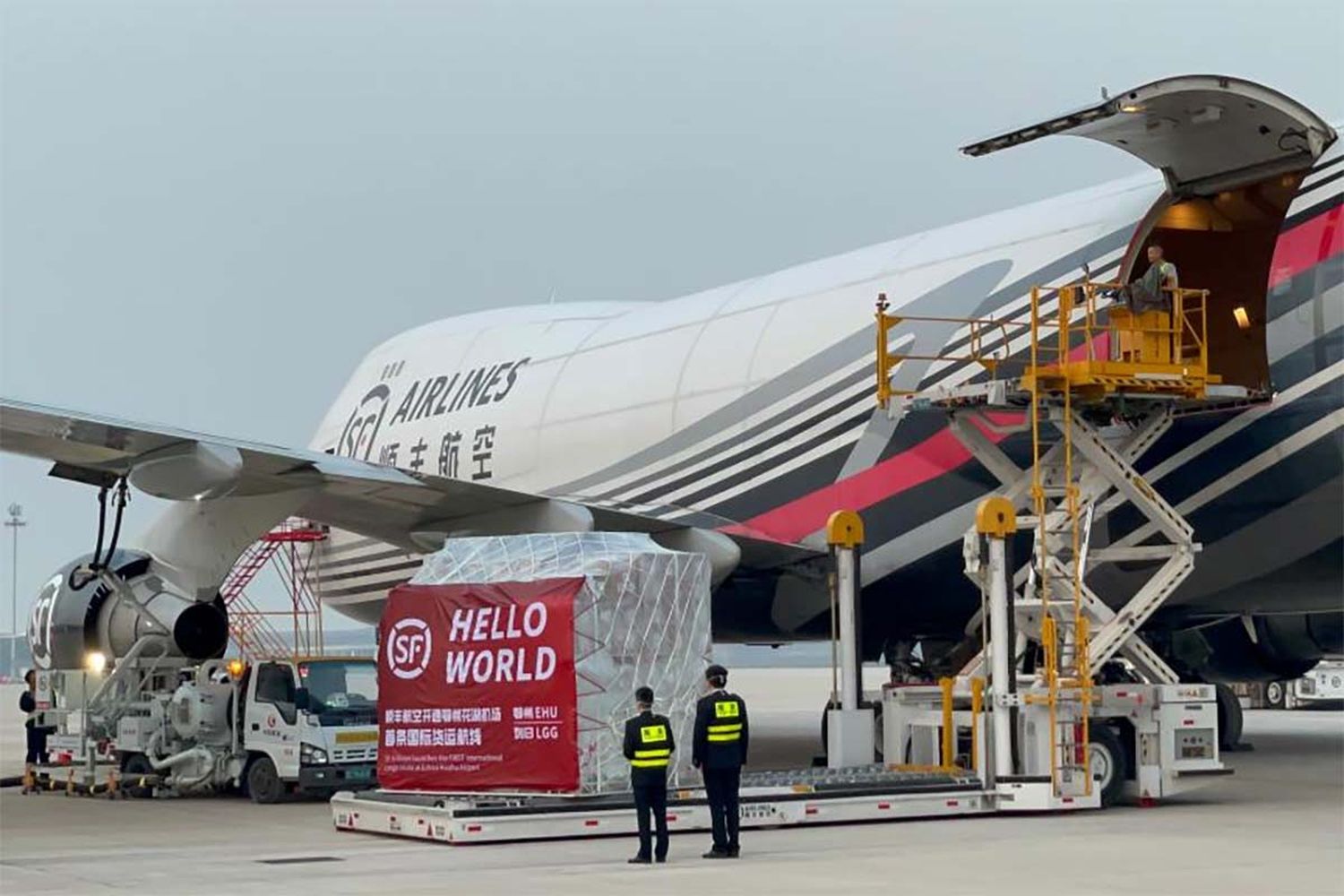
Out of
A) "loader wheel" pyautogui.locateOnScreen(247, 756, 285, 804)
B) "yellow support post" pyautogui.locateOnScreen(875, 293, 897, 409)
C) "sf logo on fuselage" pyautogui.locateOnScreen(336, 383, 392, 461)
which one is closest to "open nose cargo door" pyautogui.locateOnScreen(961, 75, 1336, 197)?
"yellow support post" pyautogui.locateOnScreen(875, 293, 897, 409)

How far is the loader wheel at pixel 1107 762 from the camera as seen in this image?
17891mm

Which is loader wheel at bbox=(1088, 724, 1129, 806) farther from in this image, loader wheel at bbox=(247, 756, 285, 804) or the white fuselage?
loader wheel at bbox=(247, 756, 285, 804)

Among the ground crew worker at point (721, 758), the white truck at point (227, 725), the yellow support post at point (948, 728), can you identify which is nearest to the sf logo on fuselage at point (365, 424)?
the white truck at point (227, 725)

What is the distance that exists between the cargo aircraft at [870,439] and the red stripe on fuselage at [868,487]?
0.08ft

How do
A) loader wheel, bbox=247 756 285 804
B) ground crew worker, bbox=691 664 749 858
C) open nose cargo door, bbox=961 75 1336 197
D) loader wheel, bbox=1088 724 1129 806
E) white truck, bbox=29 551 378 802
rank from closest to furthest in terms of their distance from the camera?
ground crew worker, bbox=691 664 749 858 < open nose cargo door, bbox=961 75 1336 197 < loader wheel, bbox=1088 724 1129 806 < white truck, bbox=29 551 378 802 < loader wheel, bbox=247 756 285 804

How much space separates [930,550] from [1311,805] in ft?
14.3

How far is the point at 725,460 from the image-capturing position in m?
22.8


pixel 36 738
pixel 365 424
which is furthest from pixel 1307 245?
pixel 365 424

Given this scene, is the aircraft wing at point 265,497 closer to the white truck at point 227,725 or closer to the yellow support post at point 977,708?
the white truck at point 227,725

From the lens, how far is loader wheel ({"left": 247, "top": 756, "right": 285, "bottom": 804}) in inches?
816

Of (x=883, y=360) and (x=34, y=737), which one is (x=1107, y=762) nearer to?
(x=883, y=360)

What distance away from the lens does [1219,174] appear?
18562 mm

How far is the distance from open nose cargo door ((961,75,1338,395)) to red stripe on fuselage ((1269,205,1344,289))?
0.26 metres

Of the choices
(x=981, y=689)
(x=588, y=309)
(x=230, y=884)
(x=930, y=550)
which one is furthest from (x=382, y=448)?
(x=230, y=884)
